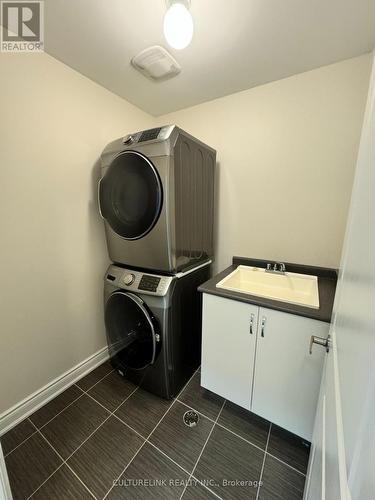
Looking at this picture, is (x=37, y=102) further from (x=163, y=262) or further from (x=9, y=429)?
(x=9, y=429)

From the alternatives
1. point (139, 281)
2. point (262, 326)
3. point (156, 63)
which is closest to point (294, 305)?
point (262, 326)

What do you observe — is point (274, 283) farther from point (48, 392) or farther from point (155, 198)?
point (48, 392)

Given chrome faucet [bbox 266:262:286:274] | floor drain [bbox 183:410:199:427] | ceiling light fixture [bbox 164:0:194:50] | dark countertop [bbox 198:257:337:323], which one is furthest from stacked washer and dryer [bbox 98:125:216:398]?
chrome faucet [bbox 266:262:286:274]

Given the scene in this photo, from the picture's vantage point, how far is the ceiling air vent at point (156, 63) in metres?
1.28

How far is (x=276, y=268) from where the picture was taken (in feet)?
5.47

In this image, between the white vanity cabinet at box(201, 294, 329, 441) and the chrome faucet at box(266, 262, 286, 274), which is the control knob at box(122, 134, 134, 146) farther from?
the chrome faucet at box(266, 262, 286, 274)

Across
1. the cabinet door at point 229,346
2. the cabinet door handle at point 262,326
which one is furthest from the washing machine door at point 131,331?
the cabinet door handle at point 262,326

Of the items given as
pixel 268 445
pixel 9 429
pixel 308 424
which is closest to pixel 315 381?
pixel 308 424

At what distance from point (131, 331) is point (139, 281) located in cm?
42

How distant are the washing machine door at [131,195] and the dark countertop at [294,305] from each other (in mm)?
591

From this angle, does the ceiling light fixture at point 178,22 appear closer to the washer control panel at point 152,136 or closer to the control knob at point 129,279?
the washer control panel at point 152,136

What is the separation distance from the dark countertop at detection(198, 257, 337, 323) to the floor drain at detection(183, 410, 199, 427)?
90 centimetres

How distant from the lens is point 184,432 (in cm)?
132

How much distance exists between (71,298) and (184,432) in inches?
48.5
